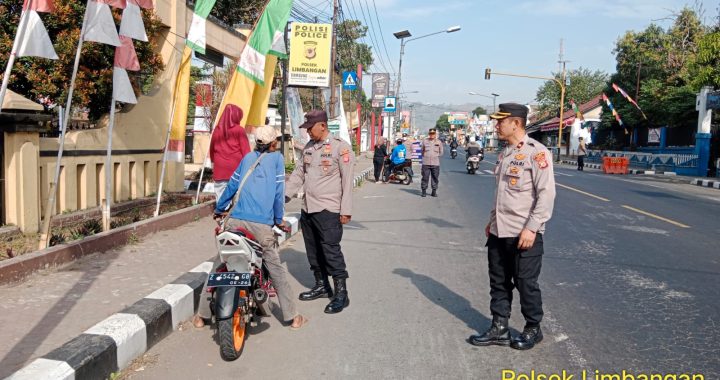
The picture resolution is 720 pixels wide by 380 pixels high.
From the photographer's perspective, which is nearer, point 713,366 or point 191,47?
point 713,366

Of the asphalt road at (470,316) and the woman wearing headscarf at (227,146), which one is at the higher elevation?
the woman wearing headscarf at (227,146)

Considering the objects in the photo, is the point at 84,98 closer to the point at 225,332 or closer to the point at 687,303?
the point at 225,332

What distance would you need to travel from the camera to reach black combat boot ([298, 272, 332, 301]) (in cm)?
539

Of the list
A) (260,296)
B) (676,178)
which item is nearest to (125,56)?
(260,296)

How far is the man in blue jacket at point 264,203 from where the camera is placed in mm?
4359

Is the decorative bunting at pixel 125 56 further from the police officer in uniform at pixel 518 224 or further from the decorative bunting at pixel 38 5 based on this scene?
the police officer in uniform at pixel 518 224

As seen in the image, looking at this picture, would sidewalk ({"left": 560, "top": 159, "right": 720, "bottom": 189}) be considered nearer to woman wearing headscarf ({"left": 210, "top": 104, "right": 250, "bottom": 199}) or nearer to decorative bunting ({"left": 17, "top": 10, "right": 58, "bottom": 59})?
woman wearing headscarf ({"left": 210, "top": 104, "right": 250, "bottom": 199})

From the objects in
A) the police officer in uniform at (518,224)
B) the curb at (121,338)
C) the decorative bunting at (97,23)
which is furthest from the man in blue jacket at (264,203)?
the decorative bunting at (97,23)

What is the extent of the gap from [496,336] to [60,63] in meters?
7.19

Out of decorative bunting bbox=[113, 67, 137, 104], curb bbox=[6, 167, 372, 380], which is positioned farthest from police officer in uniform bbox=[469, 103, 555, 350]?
decorative bunting bbox=[113, 67, 137, 104]

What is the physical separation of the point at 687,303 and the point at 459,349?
252 cm

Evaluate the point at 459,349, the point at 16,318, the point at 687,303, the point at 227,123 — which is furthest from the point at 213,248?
the point at 687,303

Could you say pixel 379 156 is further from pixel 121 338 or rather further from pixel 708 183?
pixel 121 338

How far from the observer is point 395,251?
25.6 feet
